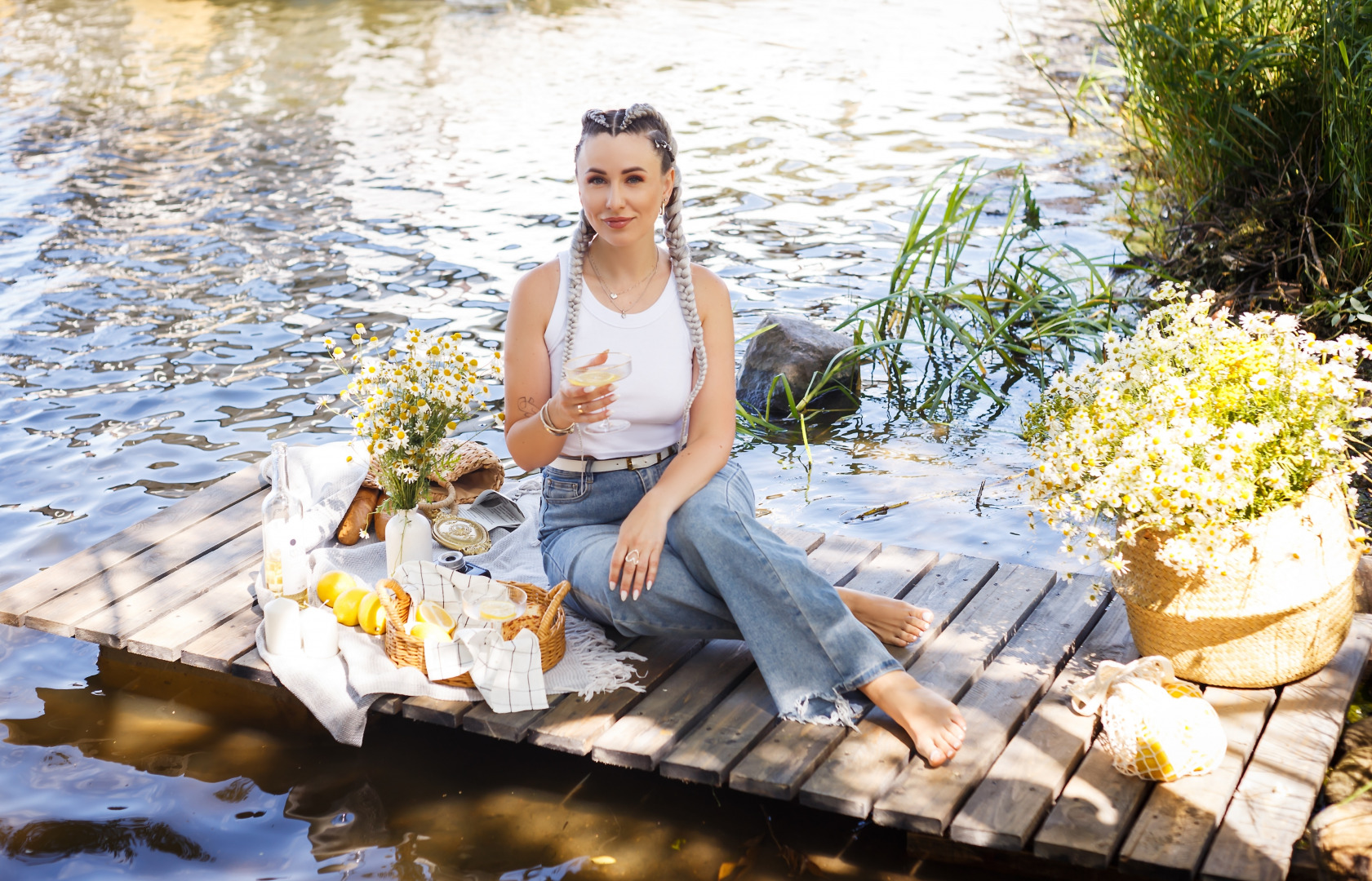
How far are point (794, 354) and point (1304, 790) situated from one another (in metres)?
3.33

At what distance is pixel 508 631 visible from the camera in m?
3.16

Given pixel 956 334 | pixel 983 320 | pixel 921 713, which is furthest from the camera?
pixel 983 320

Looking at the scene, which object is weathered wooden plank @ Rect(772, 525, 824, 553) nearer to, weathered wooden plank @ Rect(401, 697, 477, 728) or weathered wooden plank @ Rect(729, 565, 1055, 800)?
weathered wooden plank @ Rect(729, 565, 1055, 800)

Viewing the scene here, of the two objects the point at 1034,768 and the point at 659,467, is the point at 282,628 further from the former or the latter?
the point at 1034,768

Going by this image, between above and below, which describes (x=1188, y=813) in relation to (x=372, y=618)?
above

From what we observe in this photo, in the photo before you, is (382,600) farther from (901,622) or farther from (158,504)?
(158,504)

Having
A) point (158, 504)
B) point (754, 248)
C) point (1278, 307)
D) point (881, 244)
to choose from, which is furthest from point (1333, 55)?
point (158, 504)

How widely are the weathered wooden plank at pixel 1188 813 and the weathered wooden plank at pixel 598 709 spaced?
3.99 ft

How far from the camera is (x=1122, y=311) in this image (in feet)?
20.4

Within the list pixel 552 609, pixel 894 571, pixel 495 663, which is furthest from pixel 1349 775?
pixel 495 663

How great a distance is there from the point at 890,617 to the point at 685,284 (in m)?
1.06

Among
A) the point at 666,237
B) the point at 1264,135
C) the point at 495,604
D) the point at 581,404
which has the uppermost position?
the point at 1264,135

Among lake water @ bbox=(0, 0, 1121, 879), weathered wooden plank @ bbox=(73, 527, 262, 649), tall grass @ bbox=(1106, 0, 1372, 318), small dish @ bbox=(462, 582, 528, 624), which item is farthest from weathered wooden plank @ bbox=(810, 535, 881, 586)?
tall grass @ bbox=(1106, 0, 1372, 318)

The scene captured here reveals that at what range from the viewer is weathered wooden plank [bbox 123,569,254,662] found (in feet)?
11.1
